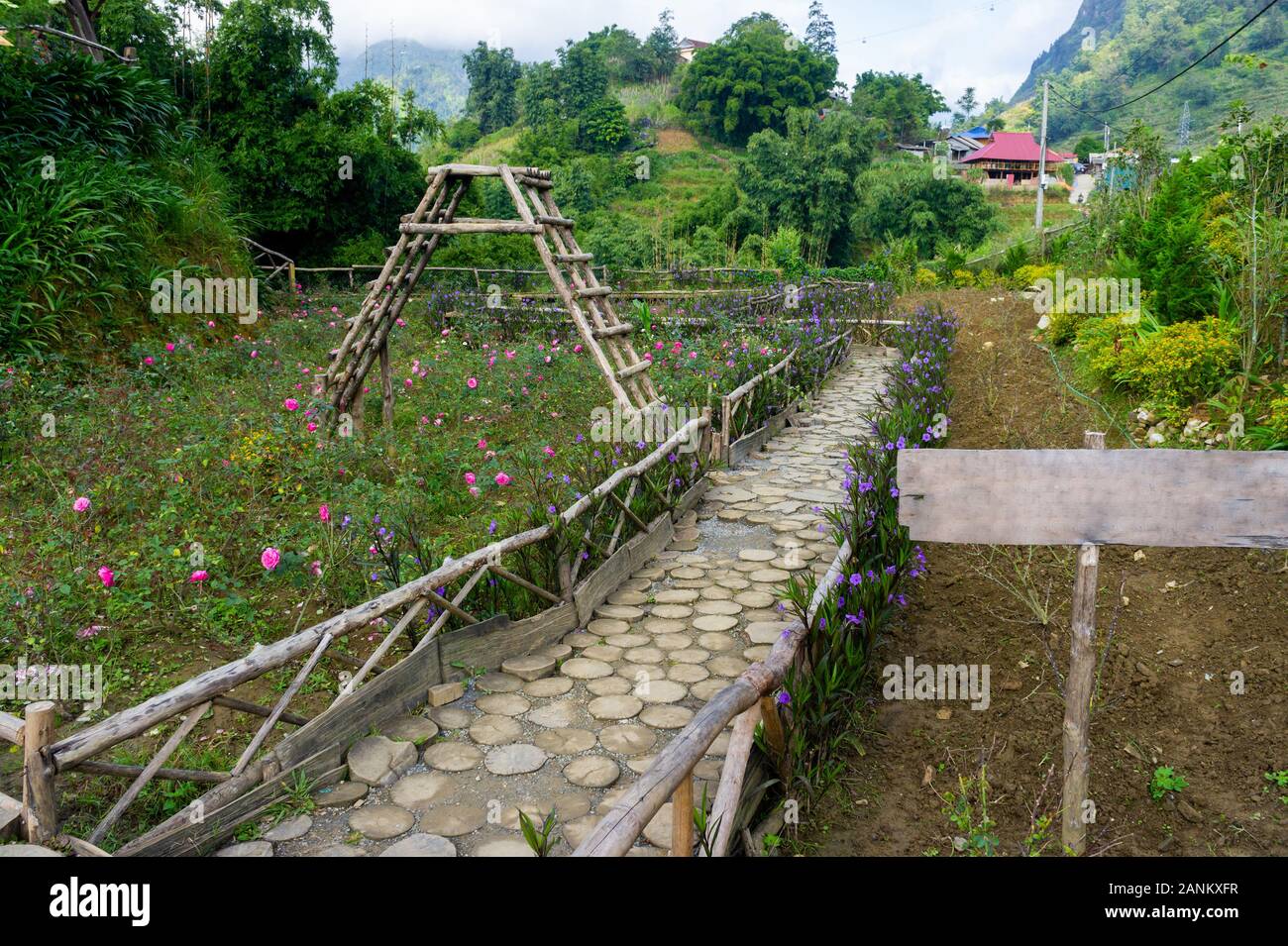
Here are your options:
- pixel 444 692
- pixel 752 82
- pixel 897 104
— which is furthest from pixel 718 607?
pixel 897 104

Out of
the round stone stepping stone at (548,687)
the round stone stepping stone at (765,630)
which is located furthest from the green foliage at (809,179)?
the round stone stepping stone at (548,687)

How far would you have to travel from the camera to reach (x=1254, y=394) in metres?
6.10

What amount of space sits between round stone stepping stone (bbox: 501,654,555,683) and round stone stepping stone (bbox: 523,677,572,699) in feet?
0.11

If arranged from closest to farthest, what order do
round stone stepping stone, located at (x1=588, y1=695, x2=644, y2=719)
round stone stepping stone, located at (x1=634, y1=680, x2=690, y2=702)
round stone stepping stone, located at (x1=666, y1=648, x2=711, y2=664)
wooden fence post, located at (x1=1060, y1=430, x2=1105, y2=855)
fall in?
wooden fence post, located at (x1=1060, y1=430, x2=1105, y2=855) → round stone stepping stone, located at (x1=588, y1=695, x2=644, y2=719) → round stone stepping stone, located at (x1=634, y1=680, x2=690, y2=702) → round stone stepping stone, located at (x1=666, y1=648, x2=711, y2=664)

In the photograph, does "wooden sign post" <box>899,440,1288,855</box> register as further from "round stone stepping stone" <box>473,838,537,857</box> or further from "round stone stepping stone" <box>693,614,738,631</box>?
"round stone stepping stone" <box>693,614,738,631</box>

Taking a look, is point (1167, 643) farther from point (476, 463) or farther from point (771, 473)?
point (476, 463)

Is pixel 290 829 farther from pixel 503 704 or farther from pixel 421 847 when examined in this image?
pixel 503 704

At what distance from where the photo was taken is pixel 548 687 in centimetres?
402

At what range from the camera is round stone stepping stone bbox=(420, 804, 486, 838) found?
293 cm

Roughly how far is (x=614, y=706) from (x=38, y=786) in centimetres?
214

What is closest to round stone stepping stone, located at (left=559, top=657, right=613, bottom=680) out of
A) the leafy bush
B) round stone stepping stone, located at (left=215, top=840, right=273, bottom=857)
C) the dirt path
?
the dirt path

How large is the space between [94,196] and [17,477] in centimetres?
477

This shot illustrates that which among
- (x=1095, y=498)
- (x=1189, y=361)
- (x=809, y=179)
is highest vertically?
(x=809, y=179)

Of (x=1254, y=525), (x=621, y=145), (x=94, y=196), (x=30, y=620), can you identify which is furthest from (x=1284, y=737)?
(x=621, y=145)
